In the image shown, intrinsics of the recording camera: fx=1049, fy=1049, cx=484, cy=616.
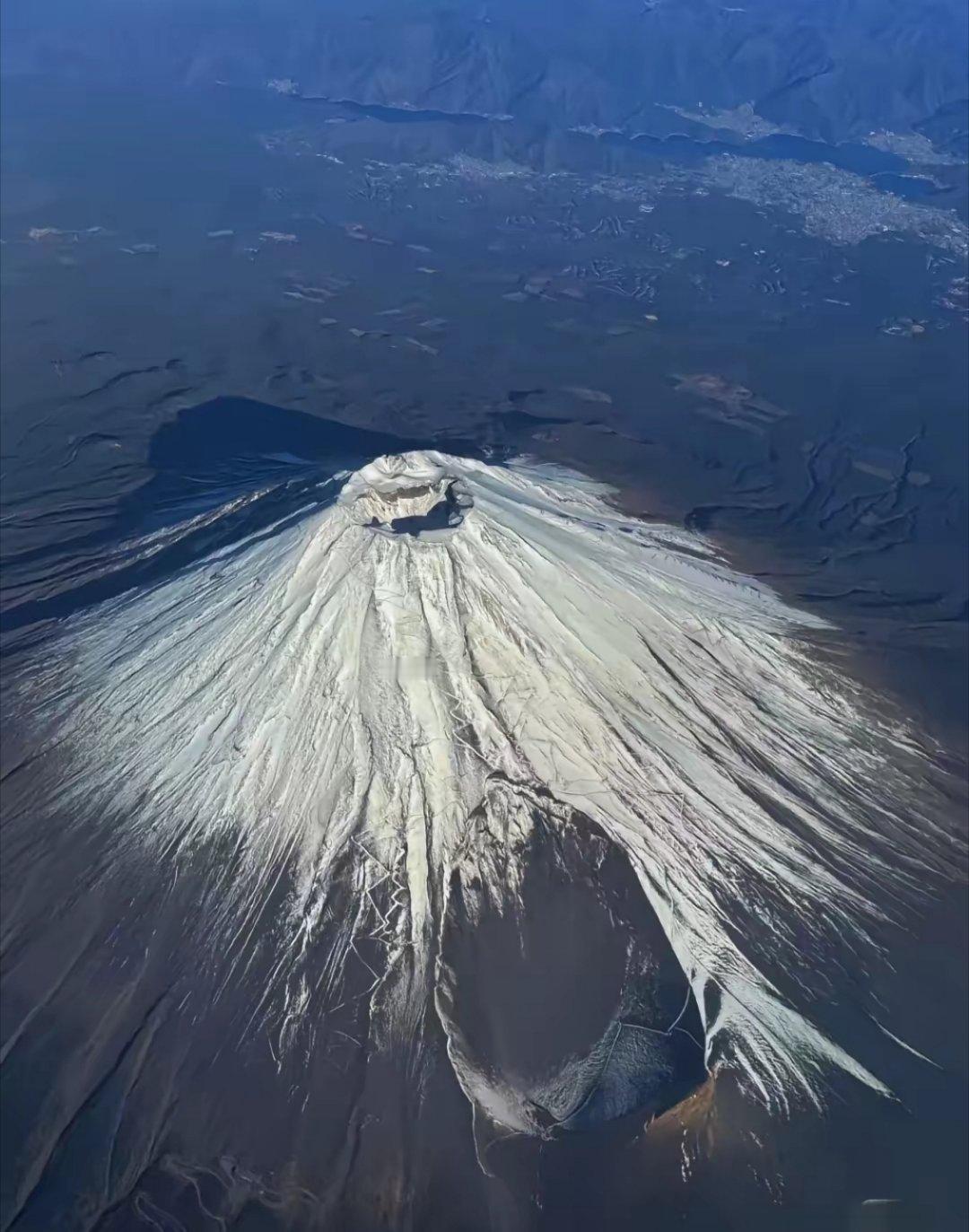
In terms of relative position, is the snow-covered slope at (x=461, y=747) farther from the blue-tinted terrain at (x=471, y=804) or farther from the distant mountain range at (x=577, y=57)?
the distant mountain range at (x=577, y=57)

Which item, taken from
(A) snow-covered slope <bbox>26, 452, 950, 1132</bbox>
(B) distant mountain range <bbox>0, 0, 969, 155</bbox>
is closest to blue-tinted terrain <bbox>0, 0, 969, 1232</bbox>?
(A) snow-covered slope <bbox>26, 452, 950, 1132</bbox>

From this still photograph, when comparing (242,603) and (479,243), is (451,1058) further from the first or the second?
(479,243)

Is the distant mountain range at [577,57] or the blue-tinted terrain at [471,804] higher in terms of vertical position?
the distant mountain range at [577,57]

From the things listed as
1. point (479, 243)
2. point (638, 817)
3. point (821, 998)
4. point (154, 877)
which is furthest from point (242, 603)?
point (479, 243)

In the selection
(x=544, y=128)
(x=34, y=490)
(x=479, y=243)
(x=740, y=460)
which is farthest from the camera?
(x=544, y=128)

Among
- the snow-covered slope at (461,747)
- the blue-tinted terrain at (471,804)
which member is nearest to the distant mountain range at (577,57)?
the blue-tinted terrain at (471,804)

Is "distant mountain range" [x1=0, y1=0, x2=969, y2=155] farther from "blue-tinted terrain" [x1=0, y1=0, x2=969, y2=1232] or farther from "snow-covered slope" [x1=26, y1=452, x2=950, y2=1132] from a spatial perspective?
"snow-covered slope" [x1=26, y1=452, x2=950, y2=1132]

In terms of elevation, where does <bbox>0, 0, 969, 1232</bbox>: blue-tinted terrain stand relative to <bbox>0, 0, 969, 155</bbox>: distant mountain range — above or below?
below
